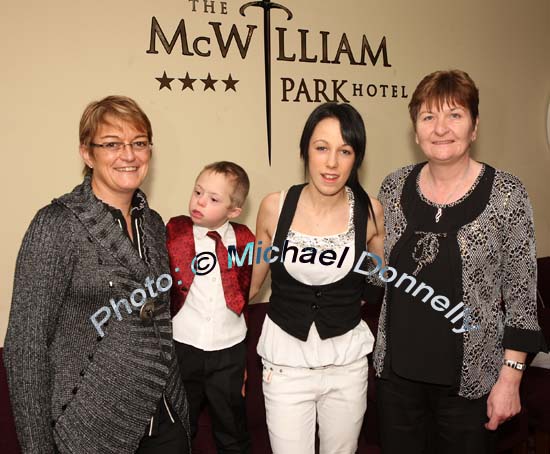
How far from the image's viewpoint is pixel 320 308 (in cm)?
200

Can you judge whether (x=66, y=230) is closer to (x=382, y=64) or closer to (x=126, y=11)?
(x=126, y=11)

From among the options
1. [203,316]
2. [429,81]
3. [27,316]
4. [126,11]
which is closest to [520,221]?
[429,81]

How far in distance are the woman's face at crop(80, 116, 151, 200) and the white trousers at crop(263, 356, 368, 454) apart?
85cm

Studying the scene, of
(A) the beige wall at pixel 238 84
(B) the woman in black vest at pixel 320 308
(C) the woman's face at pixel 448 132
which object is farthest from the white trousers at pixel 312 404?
(A) the beige wall at pixel 238 84

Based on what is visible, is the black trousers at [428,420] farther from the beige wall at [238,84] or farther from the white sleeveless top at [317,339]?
the beige wall at [238,84]

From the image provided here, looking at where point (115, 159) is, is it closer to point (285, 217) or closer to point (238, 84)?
point (285, 217)

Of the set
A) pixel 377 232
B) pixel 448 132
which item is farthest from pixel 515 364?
pixel 448 132

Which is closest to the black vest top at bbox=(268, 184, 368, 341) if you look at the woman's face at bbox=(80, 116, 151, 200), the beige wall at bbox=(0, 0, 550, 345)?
the woman's face at bbox=(80, 116, 151, 200)

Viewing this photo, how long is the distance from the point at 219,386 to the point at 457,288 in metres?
0.95

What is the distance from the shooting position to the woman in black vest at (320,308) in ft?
→ 6.48

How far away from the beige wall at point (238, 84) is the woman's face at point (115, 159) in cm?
Result: 100

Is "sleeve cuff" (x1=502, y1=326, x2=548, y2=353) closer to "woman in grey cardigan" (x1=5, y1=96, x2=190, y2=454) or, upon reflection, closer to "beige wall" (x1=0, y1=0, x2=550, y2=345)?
"woman in grey cardigan" (x1=5, y1=96, x2=190, y2=454)

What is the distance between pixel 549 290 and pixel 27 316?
3.37 metres

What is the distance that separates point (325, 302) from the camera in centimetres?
200
